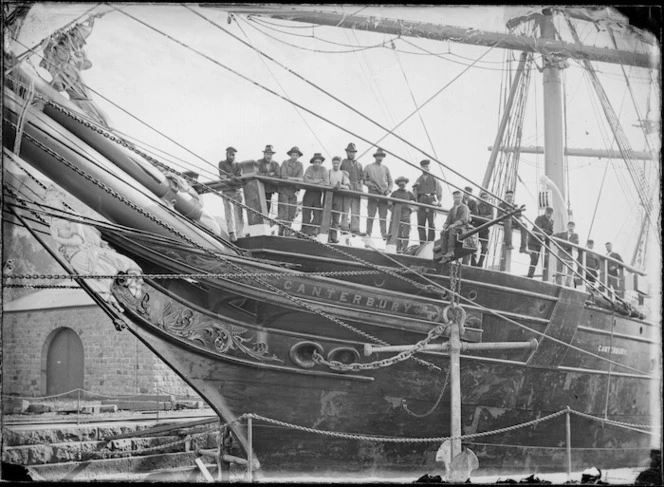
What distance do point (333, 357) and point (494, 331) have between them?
179 centimetres

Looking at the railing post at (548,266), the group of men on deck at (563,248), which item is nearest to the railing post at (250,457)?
the group of men on deck at (563,248)

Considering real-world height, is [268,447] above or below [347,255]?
below

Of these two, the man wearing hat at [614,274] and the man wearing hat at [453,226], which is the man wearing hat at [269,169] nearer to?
the man wearing hat at [453,226]

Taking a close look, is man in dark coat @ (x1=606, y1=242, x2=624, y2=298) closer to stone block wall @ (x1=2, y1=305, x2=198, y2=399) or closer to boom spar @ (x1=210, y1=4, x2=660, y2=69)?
boom spar @ (x1=210, y1=4, x2=660, y2=69)

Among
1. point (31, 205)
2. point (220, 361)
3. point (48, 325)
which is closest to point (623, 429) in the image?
point (220, 361)

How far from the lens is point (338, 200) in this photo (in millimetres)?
8711

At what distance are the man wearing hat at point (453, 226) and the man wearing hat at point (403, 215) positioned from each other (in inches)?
19.2

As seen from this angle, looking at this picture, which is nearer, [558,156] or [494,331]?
[494,331]

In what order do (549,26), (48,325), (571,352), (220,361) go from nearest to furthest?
(220,361), (571,352), (549,26), (48,325)

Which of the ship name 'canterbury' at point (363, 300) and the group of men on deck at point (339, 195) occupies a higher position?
the group of men on deck at point (339, 195)

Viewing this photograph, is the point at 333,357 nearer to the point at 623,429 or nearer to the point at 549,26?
the point at 623,429

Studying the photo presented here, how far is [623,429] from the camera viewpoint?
9.66m

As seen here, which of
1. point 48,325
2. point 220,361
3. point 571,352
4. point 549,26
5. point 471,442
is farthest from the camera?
point 48,325

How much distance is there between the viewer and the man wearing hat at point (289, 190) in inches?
335
